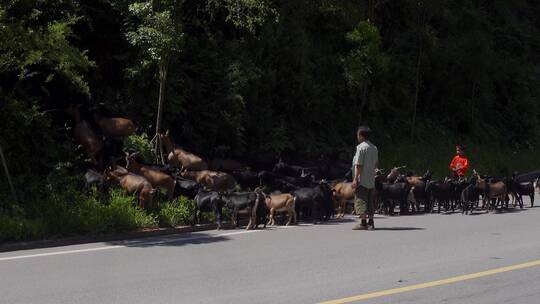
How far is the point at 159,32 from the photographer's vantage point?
60.8 feet

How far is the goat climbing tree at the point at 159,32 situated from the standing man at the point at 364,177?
210 inches

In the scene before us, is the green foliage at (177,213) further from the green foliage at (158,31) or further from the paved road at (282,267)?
the green foliage at (158,31)

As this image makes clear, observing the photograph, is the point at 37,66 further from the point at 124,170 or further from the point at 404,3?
the point at 404,3

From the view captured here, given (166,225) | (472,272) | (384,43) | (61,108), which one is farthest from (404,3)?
(472,272)

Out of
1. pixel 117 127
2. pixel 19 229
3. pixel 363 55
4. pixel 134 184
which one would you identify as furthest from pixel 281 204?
pixel 363 55

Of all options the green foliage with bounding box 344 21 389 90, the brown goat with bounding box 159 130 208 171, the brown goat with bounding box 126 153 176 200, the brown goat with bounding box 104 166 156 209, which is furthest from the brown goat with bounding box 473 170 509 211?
the green foliage with bounding box 344 21 389 90

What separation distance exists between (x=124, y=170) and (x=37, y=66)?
4.16 m

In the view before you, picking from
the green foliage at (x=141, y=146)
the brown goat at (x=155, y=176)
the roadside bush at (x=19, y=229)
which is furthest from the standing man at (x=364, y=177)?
the green foliage at (x=141, y=146)

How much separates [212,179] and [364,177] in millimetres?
4743

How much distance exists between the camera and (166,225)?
16406 millimetres

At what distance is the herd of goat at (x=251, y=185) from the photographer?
661 inches

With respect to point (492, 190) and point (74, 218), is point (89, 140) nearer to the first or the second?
point (74, 218)

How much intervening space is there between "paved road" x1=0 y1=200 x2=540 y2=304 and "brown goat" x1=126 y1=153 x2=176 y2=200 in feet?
7.00

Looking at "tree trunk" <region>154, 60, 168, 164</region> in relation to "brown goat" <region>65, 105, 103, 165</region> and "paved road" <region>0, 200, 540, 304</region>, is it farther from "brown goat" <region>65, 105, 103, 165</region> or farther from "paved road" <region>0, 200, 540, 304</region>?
"paved road" <region>0, 200, 540, 304</region>
